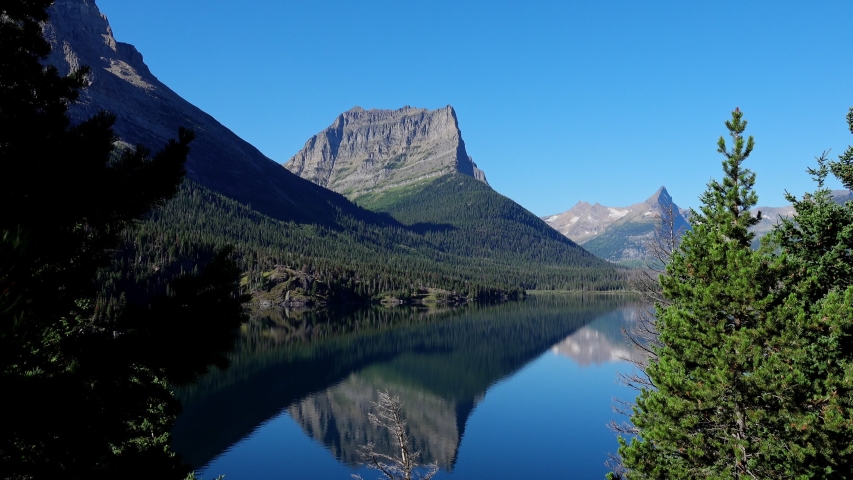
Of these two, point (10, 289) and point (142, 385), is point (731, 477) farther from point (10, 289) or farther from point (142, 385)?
point (10, 289)

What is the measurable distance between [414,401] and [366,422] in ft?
35.7

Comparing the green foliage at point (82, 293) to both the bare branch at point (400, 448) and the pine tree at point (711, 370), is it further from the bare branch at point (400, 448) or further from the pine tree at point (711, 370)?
the pine tree at point (711, 370)

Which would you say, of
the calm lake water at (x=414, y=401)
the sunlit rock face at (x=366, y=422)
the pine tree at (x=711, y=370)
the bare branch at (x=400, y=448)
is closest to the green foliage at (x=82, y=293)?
the bare branch at (x=400, y=448)

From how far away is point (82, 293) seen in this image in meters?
7.71

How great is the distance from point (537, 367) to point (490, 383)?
15.7 m

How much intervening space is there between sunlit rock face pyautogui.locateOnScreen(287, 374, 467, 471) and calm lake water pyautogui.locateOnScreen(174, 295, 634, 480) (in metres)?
0.18

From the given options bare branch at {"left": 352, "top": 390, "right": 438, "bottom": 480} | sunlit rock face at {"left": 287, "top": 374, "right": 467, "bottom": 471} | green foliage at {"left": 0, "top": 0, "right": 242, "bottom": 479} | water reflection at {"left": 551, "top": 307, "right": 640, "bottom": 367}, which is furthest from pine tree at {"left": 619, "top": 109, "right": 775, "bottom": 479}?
water reflection at {"left": 551, "top": 307, "right": 640, "bottom": 367}

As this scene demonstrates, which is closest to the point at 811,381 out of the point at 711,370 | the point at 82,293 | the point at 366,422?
the point at 711,370

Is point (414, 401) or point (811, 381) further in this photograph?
point (414, 401)

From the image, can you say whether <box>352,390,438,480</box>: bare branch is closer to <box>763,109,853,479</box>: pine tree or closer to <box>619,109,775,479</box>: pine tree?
<box>619,109,775,479</box>: pine tree

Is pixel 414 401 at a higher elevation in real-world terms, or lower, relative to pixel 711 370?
lower

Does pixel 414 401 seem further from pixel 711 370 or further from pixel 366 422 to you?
pixel 711 370

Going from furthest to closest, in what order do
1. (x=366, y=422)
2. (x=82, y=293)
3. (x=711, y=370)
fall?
(x=366, y=422) → (x=711, y=370) → (x=82, y=293)

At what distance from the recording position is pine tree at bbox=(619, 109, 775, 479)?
48.6ft
